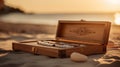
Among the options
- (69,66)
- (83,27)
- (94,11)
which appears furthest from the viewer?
(94,11)

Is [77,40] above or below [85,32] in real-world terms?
below

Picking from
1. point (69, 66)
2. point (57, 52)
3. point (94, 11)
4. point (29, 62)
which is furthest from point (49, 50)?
point (94, 11)

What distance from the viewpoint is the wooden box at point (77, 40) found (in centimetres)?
364

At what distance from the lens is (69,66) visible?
306 cm

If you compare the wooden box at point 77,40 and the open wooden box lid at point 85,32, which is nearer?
the wooden box at point 77,40

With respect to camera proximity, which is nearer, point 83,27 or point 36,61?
point 36,61

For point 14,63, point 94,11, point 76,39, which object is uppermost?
point 94,11

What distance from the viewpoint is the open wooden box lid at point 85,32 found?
13.2 feet

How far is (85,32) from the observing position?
442cm

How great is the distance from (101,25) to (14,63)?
5.42ft

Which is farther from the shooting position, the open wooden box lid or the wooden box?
the open wooden box lid

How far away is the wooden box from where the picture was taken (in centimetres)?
364

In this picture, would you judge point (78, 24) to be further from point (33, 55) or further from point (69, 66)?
point (69, 66)

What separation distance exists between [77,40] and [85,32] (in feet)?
0.66
